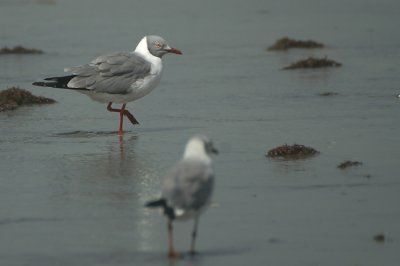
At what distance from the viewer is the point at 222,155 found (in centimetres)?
1129

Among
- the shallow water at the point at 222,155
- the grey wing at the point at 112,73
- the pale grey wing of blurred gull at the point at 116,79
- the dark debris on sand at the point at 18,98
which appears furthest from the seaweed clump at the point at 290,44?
the grey wing at the point at 112,73

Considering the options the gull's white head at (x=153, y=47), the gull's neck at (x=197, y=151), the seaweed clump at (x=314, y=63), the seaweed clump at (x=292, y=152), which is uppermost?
the gull's white head at (x=153, y=47)

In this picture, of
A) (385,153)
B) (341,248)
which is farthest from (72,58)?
(341,248)

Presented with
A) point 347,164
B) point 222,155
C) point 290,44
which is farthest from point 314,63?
point 347,164

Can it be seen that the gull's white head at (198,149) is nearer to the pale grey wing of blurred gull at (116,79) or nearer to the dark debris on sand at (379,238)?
the dark debris on sand at (379,238)

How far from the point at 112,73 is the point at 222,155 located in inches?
107

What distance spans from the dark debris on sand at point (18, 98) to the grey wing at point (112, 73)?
1.51 metres

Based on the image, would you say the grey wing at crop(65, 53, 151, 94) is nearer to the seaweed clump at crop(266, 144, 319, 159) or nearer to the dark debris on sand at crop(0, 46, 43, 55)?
the seaweed clump at crop(266, 144, 319, 159)

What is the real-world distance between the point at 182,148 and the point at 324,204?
2.99 metres

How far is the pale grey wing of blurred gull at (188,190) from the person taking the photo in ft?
24.0

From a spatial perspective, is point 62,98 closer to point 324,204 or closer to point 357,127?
point 357,127

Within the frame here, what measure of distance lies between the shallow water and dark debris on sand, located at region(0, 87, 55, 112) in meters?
0.20

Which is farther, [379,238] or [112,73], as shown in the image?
[112,73]

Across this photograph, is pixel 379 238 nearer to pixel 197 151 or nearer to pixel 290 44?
pixel 197 151
